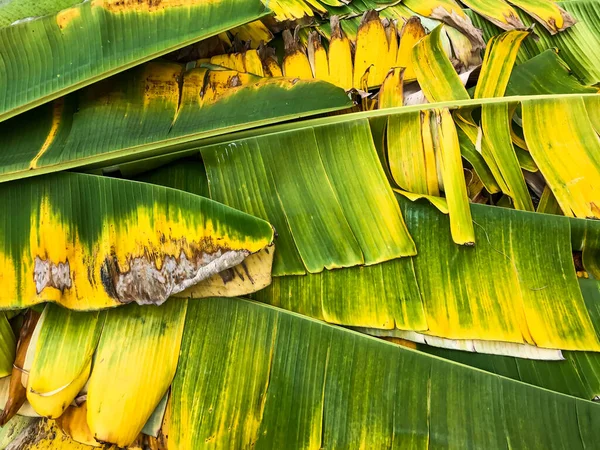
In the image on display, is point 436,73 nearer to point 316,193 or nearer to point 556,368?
point 316,193

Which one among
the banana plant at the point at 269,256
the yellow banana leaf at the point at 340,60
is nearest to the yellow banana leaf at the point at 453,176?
the banana plant at the point at 269,256

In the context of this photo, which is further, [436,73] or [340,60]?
[340,60]

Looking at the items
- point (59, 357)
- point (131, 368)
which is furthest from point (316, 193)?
point (59, 357)

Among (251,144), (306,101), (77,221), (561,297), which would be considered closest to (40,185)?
(77,221)

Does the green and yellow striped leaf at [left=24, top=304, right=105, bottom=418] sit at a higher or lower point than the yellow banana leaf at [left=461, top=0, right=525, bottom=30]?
lower

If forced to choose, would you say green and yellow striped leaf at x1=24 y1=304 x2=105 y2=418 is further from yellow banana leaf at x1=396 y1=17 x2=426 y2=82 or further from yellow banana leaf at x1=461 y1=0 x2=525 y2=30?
yellow banana leaf at x1=461 y1=0 x2=525 y2=30

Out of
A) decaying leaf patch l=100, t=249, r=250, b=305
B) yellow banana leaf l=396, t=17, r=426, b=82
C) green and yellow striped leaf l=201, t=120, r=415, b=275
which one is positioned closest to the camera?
decaying leaf patch l=100, t=249, r=250, b=305

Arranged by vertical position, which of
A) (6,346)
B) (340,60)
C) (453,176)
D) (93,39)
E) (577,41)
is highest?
(93,39)

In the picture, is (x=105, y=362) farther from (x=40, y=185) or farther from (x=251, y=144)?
(x=251, y=144)

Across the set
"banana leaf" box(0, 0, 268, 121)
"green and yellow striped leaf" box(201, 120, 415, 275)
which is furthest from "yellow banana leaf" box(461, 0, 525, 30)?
"banana leaf" box(0, 0, 268, 121)
